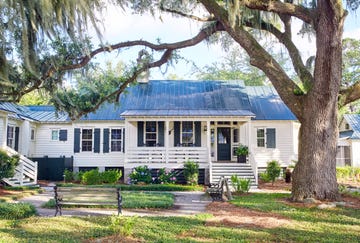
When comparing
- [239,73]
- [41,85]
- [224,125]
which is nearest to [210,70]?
[239,73]

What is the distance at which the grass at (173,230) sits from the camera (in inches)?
226

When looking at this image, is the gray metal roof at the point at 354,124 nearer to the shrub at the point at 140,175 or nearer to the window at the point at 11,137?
the shrub at the point at 140,175

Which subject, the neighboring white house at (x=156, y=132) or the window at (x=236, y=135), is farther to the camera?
the window at (x=236, y=135)

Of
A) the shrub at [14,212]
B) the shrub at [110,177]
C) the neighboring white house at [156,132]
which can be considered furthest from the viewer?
the neighboring white house at [156,132]

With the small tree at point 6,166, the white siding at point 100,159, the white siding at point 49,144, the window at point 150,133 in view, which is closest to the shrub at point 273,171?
the window at point 150,133

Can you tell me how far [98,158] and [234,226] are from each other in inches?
532

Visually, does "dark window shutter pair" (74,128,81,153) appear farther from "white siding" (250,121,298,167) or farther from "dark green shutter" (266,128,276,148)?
"dark green shutter" (266,128,276,148)

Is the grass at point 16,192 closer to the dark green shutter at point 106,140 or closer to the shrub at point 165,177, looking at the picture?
the shrub at point 165,177

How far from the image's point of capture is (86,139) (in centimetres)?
1930

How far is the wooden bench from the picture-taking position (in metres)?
7.92

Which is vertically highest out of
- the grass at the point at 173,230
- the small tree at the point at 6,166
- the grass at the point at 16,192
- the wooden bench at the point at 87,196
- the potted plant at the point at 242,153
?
the potted plant at the point at 242,153

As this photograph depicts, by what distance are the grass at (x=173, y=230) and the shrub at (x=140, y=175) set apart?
27.6ft

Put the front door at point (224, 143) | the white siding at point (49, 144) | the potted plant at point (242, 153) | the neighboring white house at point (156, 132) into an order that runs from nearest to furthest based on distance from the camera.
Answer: the potted plant at point (242, 153), the neighboring white house at point (156, 132), the front door at point (224, 143), the white siding at point (49, 144)

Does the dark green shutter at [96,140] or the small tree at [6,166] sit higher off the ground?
the dark green shutter at [96,140]
